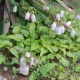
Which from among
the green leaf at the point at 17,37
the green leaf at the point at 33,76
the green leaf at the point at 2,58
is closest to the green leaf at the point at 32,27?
the green leaf at the point at 17,37

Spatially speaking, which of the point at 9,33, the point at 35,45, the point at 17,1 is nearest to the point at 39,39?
the point at 35,45

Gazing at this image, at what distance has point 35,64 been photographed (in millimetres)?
3537

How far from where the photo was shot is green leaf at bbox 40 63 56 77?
139 inches

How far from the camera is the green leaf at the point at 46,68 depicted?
353 cm

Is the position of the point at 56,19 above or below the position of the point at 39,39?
above

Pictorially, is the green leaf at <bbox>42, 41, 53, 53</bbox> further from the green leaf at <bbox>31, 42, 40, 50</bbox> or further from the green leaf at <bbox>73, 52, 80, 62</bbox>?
the green leaf at <bbox>73, 52, 80, 62</bbox>

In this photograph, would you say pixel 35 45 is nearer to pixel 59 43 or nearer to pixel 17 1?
pixel 59 43

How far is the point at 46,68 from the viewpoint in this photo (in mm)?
3576

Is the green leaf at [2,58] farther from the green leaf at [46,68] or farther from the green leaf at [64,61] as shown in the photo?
the green leaf at [64,61]

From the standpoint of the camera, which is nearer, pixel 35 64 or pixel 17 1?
pixel 35 64

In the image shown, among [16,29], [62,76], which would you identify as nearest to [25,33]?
[16,29]

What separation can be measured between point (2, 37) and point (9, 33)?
0.35m

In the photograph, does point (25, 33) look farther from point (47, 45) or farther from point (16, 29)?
point (47, 45)

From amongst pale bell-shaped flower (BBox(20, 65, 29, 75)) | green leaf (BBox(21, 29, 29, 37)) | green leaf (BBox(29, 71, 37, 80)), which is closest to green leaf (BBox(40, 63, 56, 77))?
green leaf (BBox(29, 71, 37, 80))
